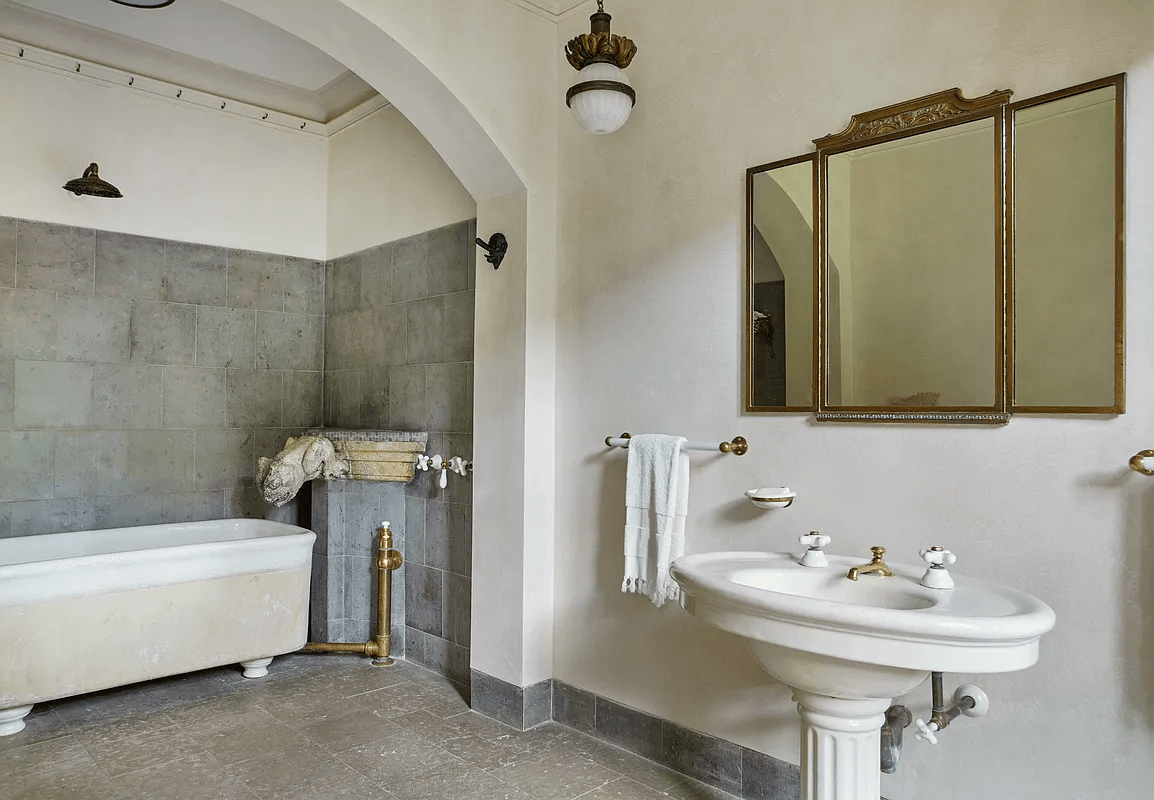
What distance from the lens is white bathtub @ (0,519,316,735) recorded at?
116 inches

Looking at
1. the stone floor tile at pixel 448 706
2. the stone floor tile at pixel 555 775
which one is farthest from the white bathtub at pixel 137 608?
the stone floor tile at pixel 555 775

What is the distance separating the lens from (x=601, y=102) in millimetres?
2490

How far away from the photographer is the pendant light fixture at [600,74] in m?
2.47

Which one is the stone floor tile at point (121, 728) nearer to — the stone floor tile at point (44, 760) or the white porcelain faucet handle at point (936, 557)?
the stone floor tile at point (44, 760)

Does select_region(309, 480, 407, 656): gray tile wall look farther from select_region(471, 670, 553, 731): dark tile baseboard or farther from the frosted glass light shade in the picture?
the frosted glass light shade

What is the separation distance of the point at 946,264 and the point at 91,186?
3568 mm

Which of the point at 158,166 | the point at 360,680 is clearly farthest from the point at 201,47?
the point at 360,680

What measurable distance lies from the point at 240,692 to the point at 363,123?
115 inches

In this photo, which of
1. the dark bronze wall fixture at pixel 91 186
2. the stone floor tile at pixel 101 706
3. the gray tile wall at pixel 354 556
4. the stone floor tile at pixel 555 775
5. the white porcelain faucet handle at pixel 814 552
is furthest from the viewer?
the gray tile wall at pixel 354 556

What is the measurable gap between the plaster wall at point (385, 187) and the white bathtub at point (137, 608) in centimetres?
161

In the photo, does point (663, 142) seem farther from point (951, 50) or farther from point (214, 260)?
point (214, 260)

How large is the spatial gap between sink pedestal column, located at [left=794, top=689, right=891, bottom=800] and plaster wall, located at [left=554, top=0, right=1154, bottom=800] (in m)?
0.36

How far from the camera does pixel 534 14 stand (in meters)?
3.19

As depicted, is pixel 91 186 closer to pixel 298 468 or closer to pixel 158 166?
pixel 158 166
